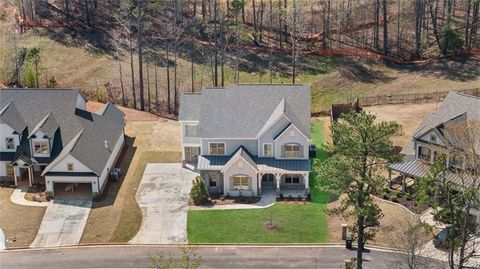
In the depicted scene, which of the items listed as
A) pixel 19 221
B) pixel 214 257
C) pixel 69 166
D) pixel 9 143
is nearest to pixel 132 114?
pixel 9 143

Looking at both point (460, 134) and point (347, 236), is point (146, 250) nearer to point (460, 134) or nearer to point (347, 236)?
point (347, 236)

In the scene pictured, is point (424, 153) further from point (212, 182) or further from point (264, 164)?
point (212, 182)

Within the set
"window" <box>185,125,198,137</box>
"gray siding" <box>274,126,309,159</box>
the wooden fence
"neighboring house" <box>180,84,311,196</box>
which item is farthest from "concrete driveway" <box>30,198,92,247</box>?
the wooden fence

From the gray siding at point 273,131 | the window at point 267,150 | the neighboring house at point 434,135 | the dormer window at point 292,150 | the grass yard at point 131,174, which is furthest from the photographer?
the window at point 267,150

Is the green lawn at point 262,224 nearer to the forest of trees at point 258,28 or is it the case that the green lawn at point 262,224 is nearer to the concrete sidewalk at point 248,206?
the concrete sidewalk at point 248,206

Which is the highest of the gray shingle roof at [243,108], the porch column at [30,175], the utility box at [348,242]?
the gray shingle roof at [243,108]

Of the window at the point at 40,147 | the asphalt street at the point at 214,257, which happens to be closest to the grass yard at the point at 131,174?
the asphalt street at the point at 214,257

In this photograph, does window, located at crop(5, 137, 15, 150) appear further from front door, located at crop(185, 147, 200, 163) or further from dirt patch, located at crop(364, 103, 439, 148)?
dirt patch, located at crop(364, 103, 439, 148)
